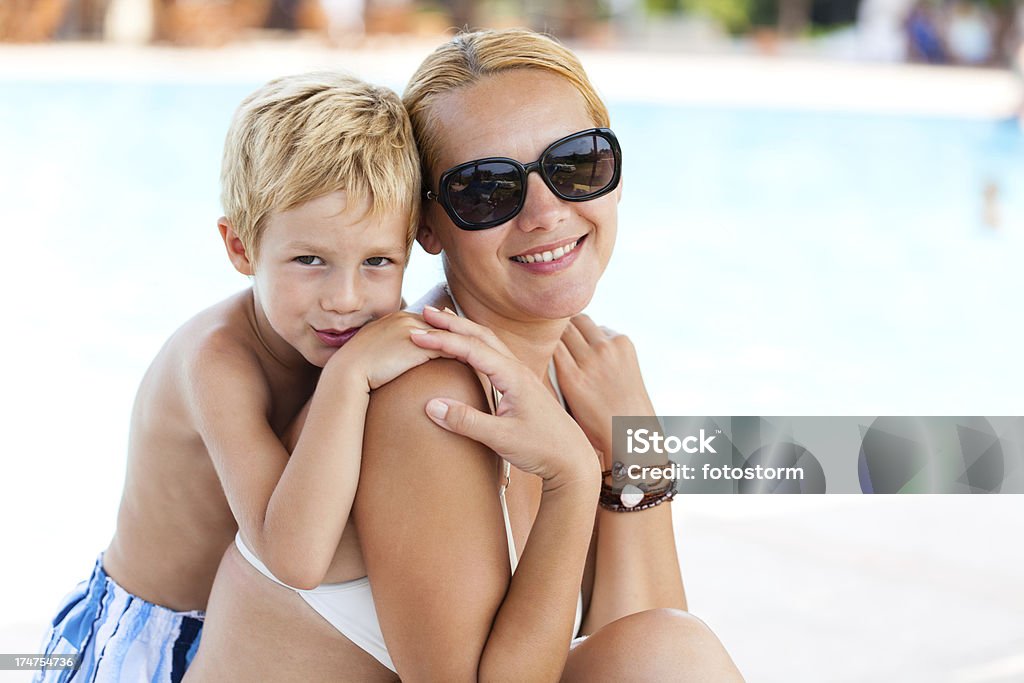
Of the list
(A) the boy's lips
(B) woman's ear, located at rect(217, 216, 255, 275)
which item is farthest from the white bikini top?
(B) woman's ear, located at rect(217, 216, 255, 275)

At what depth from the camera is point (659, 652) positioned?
188 centimetres

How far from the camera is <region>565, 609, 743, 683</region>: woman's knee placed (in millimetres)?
1871

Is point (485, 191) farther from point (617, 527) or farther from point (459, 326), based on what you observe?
point (617, 527)

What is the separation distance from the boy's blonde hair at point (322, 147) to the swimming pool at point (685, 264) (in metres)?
3.01

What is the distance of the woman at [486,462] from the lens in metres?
1.76

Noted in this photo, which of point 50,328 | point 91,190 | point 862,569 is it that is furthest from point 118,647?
point 91,190

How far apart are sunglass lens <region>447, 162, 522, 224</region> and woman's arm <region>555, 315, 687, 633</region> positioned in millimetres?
537

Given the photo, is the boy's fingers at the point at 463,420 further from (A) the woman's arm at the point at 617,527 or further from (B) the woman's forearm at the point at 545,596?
(A) the woman's arm at the point at 617,527

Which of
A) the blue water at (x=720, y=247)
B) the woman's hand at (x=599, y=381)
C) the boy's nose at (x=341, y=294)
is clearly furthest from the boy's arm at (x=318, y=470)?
the blue water at (x=720, y=247)

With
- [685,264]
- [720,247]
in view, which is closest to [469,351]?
[685,264]

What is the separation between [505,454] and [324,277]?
49cm

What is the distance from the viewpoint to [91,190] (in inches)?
510

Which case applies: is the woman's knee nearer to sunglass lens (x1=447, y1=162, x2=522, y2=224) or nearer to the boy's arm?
the boy's arm

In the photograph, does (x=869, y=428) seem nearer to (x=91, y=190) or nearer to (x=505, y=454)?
(x=505, y=454)
